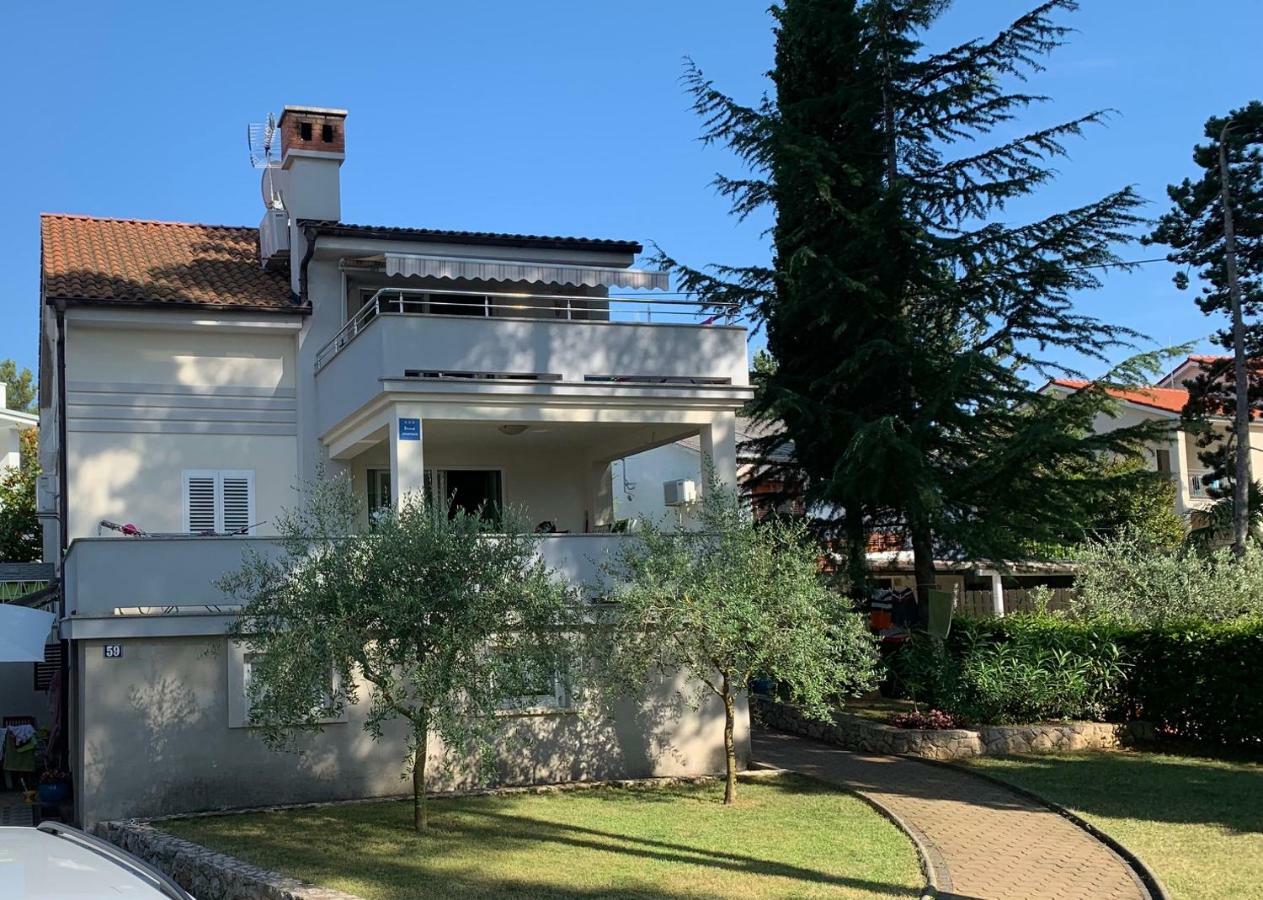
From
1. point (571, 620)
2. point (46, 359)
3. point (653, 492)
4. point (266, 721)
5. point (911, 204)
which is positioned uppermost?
point (911, 204)

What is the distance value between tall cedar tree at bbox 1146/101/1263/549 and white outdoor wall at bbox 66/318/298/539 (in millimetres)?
20798

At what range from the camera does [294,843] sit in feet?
46.6

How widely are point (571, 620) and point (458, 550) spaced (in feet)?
6.08

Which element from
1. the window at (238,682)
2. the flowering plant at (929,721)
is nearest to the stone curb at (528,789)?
the window at (238,682)

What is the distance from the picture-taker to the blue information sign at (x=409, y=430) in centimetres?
1852

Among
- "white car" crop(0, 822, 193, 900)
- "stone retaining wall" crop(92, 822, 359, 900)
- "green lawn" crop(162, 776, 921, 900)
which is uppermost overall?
"white car" crop(0, 822, 193, 900)

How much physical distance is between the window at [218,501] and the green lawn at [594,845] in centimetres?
643

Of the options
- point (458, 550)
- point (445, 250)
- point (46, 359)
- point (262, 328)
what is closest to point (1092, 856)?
point (458, 550)

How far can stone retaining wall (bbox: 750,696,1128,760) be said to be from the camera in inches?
775

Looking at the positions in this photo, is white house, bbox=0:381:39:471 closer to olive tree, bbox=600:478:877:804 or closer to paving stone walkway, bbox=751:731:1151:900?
paving stone walkway, bbox=751:731:1151:900

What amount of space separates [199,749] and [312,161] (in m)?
12.1

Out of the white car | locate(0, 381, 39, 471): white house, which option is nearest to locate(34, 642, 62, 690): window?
the white car

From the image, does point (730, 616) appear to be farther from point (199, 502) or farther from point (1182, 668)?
point (199, 502)

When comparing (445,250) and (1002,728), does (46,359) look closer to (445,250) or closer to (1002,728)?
(445,250)
